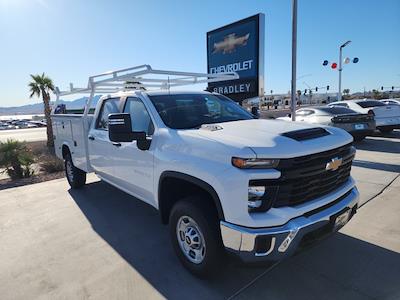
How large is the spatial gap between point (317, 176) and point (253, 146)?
67 cm

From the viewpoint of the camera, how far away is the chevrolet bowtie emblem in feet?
8.84

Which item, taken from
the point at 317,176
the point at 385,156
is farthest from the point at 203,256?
the point at 385,156

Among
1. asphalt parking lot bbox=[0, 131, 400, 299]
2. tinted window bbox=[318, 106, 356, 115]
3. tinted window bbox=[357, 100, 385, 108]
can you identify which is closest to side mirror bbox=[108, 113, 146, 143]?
asphalt parking lot bbox=[0, 131, 400, 299]

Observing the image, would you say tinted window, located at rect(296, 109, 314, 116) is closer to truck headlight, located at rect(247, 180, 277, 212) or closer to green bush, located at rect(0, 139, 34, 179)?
green bush, located at rect(0, 139, 34, 179)

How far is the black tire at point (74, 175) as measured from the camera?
20.6 ft

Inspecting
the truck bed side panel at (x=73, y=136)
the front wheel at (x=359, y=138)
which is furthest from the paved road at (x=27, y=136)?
the front wheel at (x=359, y=138)

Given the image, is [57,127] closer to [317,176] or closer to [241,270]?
[241,270]

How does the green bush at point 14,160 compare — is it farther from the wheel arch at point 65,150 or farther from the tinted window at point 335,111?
the tinted window at point 335,111

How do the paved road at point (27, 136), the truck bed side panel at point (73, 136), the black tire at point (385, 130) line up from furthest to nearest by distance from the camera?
1. the paved road at point (27, 136)
2. the black tire at point (385, 130)
3. the truck bed side panel at point (73, 136)

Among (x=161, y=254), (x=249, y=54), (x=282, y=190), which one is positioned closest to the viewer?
(x=282, y=190)

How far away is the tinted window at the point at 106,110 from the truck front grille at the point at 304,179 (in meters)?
2.81

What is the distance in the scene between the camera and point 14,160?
29.9 ft

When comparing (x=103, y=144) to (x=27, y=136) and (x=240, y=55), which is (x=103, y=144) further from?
(x=27, y=136)

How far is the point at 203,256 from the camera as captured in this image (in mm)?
2854
